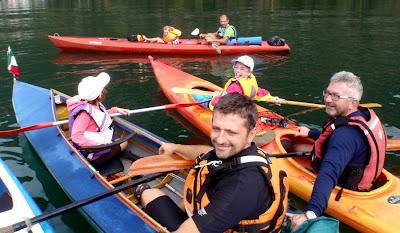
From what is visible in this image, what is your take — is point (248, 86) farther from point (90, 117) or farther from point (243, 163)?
→ point (243, 163)

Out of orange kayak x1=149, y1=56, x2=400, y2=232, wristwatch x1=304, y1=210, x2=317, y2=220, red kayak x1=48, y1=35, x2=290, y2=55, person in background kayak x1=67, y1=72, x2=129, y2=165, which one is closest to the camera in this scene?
wristwatch x1=304, y1=210, x2=317, y2=220

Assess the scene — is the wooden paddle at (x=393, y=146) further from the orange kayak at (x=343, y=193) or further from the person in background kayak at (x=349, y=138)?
the person in background kayak at (x=349, y=138)

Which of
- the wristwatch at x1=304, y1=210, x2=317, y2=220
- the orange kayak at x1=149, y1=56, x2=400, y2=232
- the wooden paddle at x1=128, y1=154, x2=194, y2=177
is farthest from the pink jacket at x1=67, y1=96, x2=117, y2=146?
the wristwatch at x1=304, y1=210, x2=317, y2=220

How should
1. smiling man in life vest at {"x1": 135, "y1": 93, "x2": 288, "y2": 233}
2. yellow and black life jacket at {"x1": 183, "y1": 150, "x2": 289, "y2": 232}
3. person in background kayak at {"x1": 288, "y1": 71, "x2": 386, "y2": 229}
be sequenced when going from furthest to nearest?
person in background kayak at {"x1": 288, "y1": 71, "x2": 386, "y2": 229}
yellow and black life jacket at {"x1": 183, "y1": 150, "x2": 289, "y2": 232}
smiling man in life vest at {"x1": 135, "y1": 93, "x2": 288, "y2": 233}

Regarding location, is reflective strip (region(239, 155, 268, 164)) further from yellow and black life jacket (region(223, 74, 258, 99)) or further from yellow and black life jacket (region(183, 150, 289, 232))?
yellow and black life jacket (region(223, 74, 258, 99))

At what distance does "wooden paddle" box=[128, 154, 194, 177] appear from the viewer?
3.93 metres

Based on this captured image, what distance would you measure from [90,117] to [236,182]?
283cm

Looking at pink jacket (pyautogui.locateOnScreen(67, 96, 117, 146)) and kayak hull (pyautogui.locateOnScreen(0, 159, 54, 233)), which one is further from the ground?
pink jacket (pyautogui.locateOnScreen(67, 96, 117, 146))

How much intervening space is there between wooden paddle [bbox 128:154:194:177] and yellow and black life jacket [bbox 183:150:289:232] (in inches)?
30.8

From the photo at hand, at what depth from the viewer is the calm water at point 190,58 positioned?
7520mm

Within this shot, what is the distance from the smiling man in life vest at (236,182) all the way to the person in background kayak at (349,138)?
98 centimetres

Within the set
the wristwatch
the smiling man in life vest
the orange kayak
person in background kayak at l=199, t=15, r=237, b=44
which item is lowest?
the orange kayak

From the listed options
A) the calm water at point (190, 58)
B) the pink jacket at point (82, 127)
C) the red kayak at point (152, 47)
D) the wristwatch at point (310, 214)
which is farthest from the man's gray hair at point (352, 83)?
the red kayak at point (152, 47)

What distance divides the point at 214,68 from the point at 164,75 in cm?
294
